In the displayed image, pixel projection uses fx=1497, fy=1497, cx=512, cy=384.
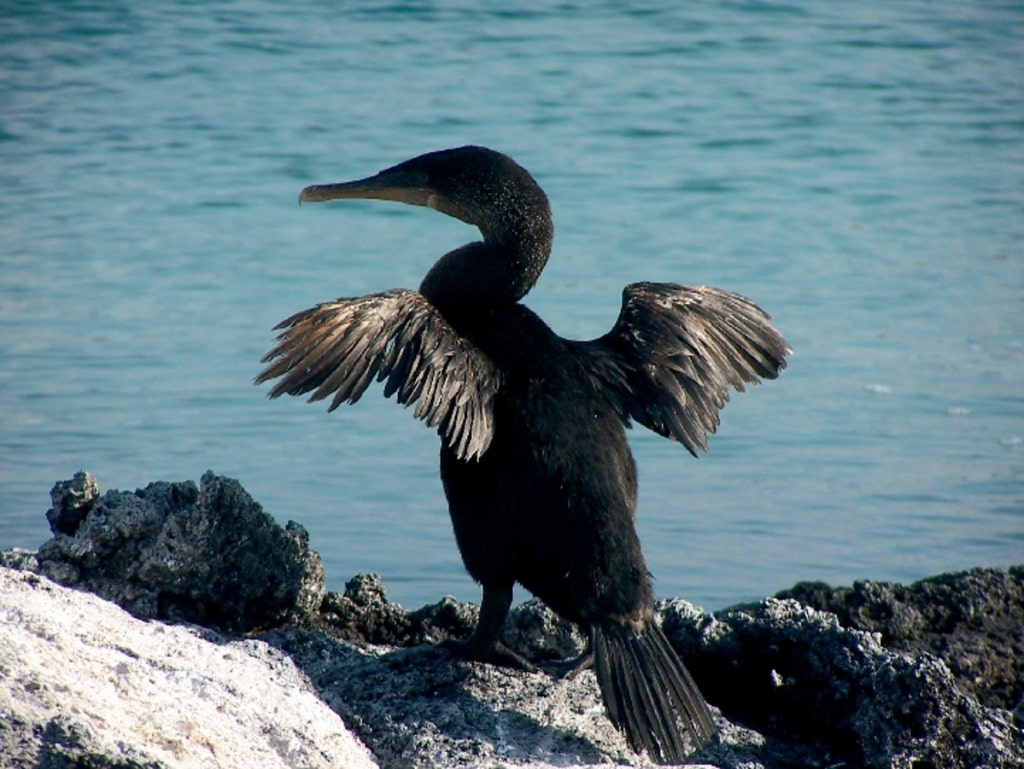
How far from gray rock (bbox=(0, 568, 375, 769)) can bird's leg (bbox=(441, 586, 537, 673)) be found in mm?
577

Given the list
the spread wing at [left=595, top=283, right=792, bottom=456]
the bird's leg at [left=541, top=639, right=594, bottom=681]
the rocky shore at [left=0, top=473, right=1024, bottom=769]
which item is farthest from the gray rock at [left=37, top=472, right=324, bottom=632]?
the spread wing at [left=595, top=283, right=792, bottom=456]

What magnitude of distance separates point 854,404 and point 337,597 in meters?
4.74

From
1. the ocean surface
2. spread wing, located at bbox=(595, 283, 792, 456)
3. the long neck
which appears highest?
the long neck

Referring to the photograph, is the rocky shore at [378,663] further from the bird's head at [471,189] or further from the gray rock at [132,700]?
the bird's head at [471,189]

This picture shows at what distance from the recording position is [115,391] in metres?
8.23

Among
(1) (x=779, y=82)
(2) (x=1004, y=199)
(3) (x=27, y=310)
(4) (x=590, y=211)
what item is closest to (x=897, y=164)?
(2) (x=1004, y=199)

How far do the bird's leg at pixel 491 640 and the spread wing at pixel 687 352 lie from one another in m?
0.67

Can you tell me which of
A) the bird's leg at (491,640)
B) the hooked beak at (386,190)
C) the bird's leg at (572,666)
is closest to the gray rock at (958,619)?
the bird's leg at (572,666)

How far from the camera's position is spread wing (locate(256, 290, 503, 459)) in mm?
3781

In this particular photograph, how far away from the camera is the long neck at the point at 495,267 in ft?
14.0

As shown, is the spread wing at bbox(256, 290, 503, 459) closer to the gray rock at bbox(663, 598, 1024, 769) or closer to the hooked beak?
the hooked beak

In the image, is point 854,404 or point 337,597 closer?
point 337,597

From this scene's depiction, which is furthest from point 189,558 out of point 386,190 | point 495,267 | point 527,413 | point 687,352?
point 687,352

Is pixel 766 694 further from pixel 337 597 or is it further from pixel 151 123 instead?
pixel 151 123
